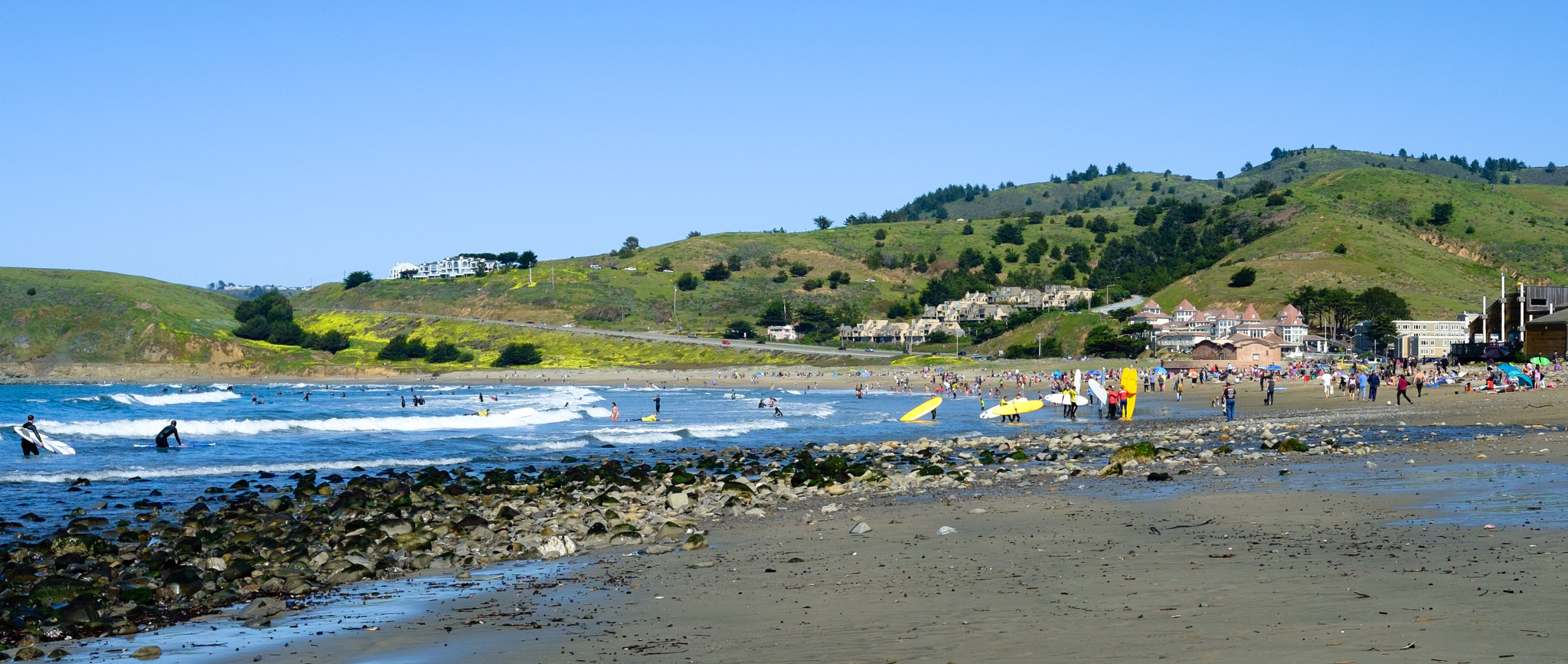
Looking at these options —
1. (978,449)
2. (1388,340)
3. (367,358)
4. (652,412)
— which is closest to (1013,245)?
(1388,340)

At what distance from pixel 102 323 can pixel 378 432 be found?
383ft

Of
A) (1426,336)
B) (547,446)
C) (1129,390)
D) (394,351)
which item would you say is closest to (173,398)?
(394,351)

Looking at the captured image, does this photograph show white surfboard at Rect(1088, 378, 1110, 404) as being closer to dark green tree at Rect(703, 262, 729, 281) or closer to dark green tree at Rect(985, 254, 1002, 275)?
dark green tree at Rect(703, 262, 729, 281)

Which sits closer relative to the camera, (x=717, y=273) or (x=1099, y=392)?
(x=1099, y=392)

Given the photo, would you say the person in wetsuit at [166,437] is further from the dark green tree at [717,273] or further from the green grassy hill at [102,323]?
the dark green tree at [717,273]

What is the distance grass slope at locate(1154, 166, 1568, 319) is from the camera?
14162 centimetres

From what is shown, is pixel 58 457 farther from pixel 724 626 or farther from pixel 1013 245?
pixel 1013 245

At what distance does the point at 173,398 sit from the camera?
7981 cm

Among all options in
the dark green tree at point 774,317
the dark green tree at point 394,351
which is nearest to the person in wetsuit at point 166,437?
the dark green tree at point 394,351

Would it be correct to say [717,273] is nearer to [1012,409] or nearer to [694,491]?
[1012,409]

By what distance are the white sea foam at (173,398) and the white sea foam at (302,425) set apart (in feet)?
97.7

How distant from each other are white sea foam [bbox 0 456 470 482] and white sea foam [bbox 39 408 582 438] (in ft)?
43.2

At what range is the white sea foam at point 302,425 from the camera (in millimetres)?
39938

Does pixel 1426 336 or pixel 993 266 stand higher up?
pixel 993 266
